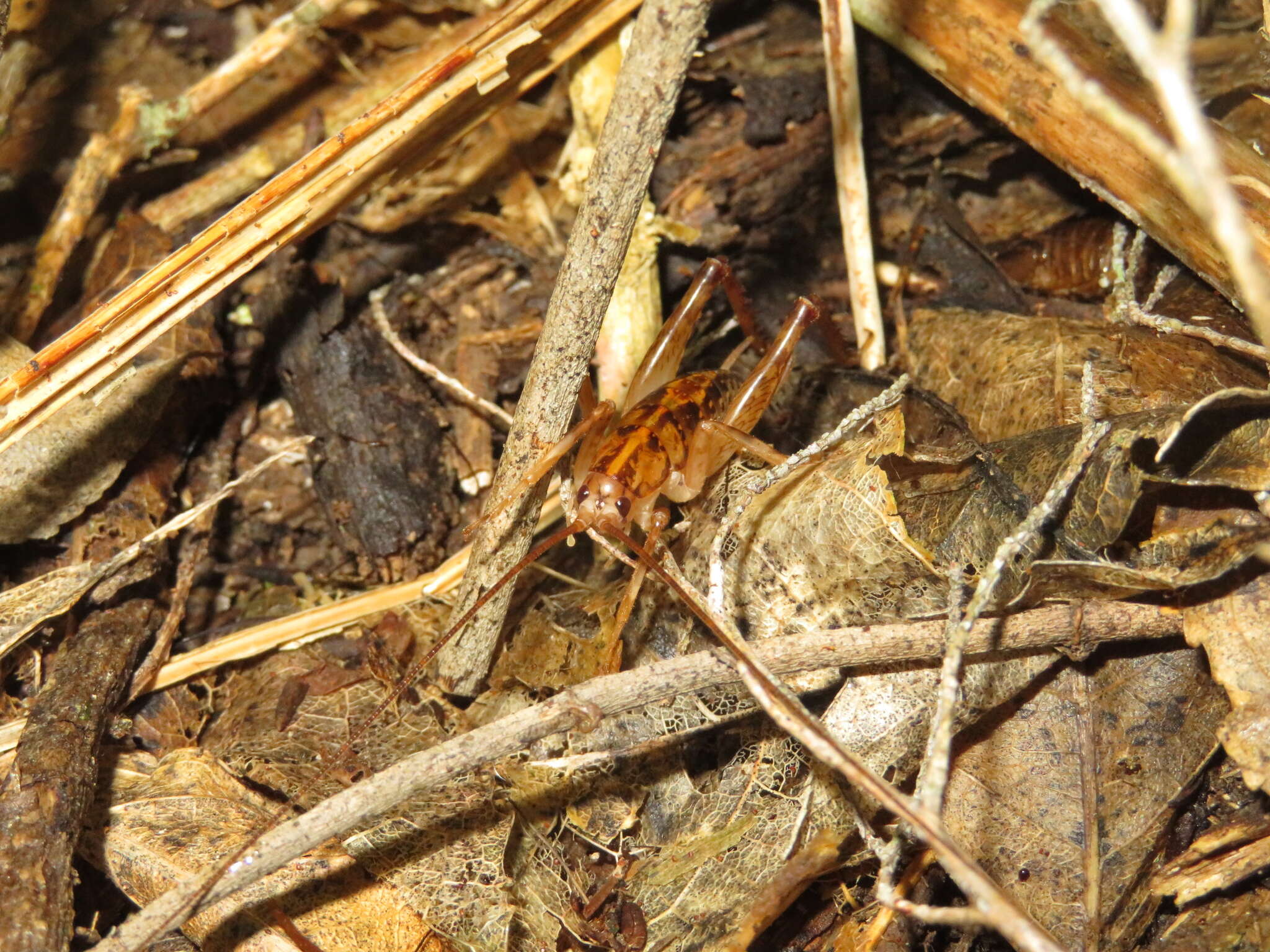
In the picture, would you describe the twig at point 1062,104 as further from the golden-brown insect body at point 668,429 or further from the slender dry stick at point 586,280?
the slender dry stick at point 586,280

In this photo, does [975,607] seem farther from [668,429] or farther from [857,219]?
[857,219]

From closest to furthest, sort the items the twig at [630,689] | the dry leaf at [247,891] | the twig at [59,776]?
the twig at [630,689] → the twig at [59,776] → the dry leaf at [247,891]

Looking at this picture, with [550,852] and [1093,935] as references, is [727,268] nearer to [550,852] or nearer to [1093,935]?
[550,852]

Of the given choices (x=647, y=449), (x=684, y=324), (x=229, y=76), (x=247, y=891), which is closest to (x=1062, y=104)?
(x=684, y=324)

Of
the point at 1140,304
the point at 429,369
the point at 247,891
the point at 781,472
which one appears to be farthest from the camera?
the point at 429,369

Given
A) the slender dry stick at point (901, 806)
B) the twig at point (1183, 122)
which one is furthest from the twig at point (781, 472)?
the twig at point (1183, 122)

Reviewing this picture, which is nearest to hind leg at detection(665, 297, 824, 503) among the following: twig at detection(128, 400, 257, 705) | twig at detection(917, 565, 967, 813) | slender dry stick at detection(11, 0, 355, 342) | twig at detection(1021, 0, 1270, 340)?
twig at detection(917, 565, 967, 813)
